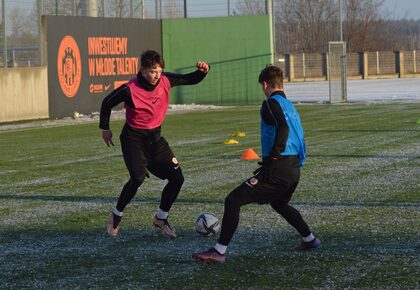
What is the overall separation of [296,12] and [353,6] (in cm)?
849

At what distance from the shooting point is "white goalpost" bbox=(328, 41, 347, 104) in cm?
3706

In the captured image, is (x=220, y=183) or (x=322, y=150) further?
(x=322, y=150)

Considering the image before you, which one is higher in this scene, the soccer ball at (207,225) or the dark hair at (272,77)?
the dark hair at (272,77)

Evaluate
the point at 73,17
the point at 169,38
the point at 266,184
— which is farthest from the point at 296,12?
the point at 266,184

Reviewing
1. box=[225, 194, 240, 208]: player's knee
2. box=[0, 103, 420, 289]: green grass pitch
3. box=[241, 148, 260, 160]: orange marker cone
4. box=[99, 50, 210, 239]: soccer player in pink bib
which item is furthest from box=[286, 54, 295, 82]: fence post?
box=[225, 194, 240, 208]: player's knee

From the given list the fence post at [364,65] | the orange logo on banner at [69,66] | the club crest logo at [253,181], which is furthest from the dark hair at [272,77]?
the fence post at [364,65]

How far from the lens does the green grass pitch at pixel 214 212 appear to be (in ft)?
24.9

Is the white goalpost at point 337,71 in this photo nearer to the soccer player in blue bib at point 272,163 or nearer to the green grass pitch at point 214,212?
the green grass pitch at point 214,212

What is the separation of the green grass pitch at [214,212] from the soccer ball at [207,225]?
0.29 feet

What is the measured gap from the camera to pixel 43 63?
31250 mm

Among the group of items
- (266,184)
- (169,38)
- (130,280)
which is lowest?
(130,280)

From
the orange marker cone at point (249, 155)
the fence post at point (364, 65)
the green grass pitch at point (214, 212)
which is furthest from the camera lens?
the fence post at point (364, 65)

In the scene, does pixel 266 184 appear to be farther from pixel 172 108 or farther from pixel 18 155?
pixel 172 108

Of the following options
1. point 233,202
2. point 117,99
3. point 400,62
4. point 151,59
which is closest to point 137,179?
point 117,99
